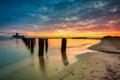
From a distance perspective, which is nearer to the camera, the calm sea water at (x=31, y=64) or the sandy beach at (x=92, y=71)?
the sandy beach at (x=92, y=71)

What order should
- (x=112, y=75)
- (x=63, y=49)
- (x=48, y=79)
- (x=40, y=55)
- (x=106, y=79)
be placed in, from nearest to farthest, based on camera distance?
1. (x=106, y=79)
2. (x=112, y=75)
3. (x=48, y=79)
4. (x=40, y=55)
5. (x=63, y=49)

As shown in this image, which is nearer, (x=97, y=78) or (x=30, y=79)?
(x=97, y=78)

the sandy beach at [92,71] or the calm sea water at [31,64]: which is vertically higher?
the sandy beach at [92,71]

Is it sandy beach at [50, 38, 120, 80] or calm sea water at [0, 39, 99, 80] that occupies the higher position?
sandy beach at [50, 38, 120, 80]

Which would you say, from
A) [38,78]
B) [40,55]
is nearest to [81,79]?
[38,78]

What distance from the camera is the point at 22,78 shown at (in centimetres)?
971

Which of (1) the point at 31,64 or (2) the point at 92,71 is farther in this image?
(1) the point at 31,64

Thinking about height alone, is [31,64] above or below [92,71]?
below

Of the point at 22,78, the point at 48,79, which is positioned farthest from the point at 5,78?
the point at 48,79

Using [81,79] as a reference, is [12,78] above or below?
below

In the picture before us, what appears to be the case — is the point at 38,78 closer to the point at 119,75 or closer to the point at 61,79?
the point at 61,79

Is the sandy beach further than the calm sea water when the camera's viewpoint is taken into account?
No

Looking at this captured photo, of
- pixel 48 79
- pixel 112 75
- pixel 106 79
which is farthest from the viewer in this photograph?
pixel 48 79

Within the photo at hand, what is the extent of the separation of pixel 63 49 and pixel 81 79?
58.2 ft
